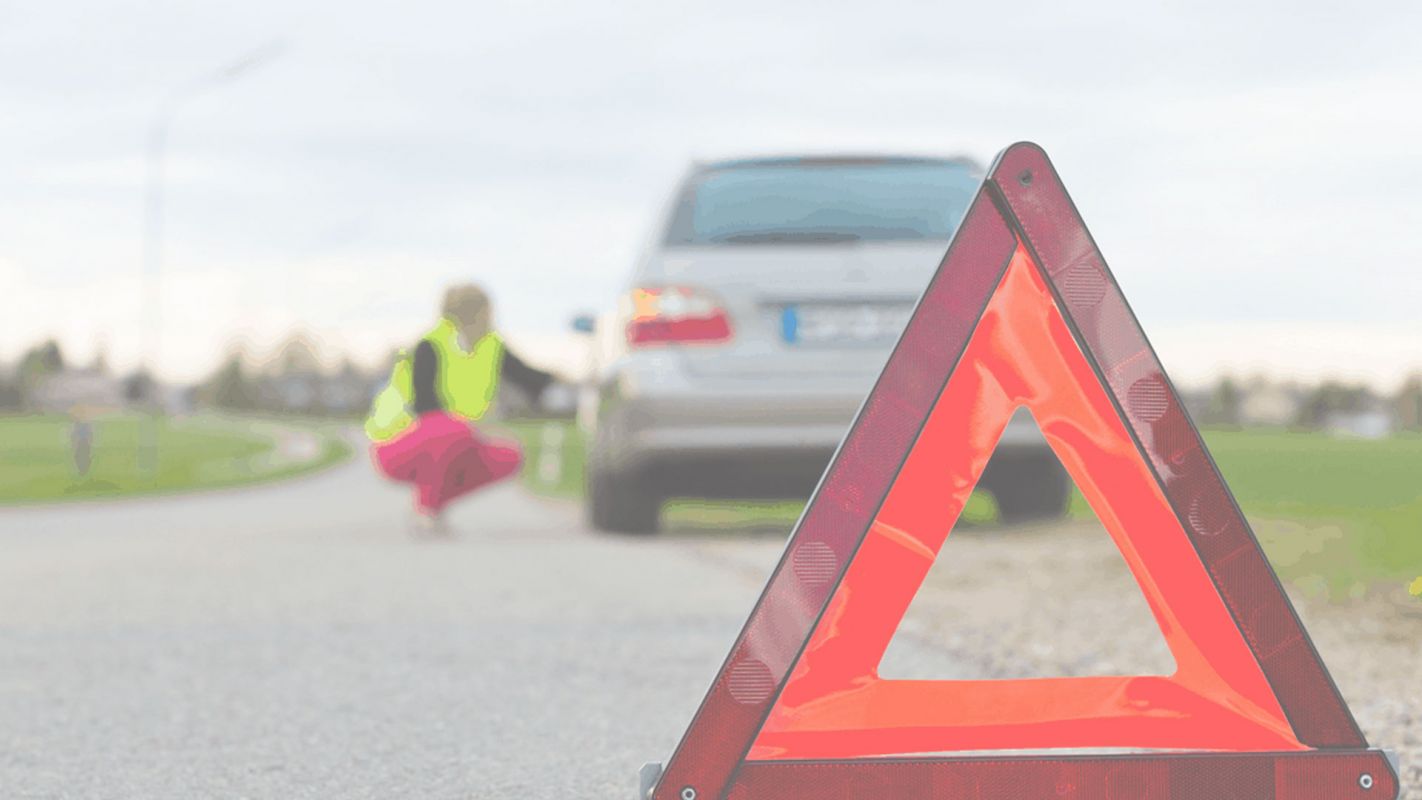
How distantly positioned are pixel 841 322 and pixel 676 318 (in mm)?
771

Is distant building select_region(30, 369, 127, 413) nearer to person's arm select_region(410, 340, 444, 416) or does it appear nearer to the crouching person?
the crouching person

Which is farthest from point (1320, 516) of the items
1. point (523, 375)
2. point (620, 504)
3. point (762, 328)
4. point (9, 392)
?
point (9, 392)

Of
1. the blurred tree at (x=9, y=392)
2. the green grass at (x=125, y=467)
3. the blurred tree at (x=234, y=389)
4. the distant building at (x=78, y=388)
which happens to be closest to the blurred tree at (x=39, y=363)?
the distant building at (x=78, y=388)

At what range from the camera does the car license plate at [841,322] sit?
7.80 meters

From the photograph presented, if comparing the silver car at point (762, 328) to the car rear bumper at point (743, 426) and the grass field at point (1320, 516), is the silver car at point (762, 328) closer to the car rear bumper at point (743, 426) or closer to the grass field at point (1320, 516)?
the car rear bumper at point (743, 426)

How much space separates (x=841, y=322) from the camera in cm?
781

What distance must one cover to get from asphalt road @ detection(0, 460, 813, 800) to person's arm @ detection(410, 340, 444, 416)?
0.80 m

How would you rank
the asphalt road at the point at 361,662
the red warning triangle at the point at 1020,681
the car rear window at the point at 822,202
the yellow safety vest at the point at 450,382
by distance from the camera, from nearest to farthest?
the red warning triangle at the point at 1020,681, the asphalt road at the point at 361,662, the car rear window at the point at 822,202, the yellow safety vest at the point at 450,382

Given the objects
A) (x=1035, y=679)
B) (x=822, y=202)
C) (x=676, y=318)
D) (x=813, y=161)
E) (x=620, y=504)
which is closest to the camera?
(x=1035, y=679)

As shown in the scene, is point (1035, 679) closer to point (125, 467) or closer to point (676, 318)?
point (676, 318)

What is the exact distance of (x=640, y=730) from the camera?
3816mm

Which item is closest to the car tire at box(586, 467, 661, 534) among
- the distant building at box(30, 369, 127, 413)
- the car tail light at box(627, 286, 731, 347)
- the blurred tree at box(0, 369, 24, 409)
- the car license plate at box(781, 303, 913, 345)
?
the car tail light at box(627, 286, 731, 347)

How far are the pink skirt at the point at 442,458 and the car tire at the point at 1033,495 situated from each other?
2.79m

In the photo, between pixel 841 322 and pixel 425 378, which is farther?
pixel 425 378
